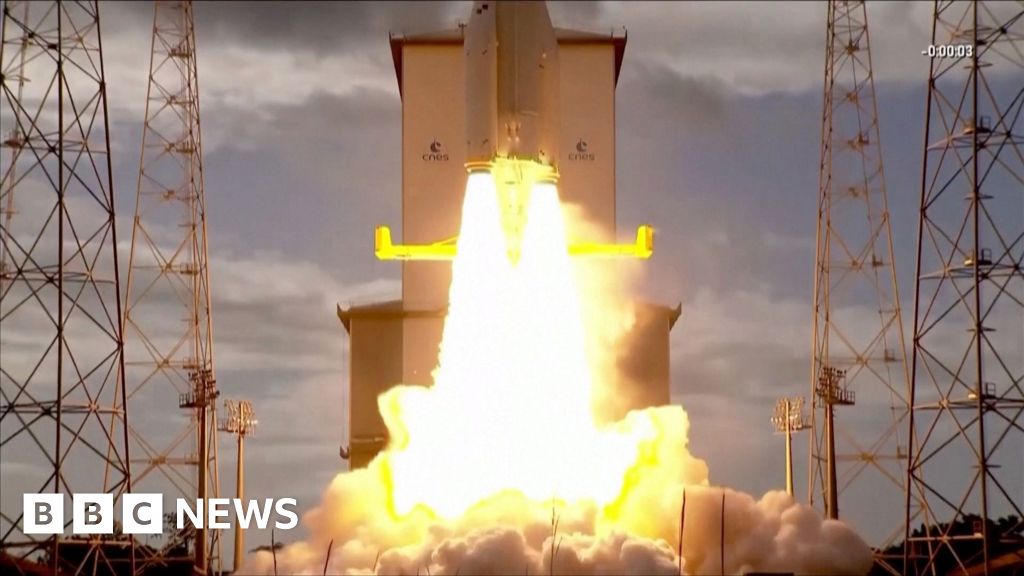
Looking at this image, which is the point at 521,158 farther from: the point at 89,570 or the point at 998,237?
the point at 89,570

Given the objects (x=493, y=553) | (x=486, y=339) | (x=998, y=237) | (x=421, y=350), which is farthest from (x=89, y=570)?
(x=998, y=237)

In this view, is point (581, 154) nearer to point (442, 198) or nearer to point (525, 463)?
point (442, 198)

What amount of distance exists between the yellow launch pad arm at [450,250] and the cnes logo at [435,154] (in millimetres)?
9101

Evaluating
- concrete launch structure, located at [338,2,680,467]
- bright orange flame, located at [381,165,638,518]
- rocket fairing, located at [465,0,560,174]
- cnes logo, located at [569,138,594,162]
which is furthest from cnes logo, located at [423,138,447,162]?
rocket fairing, located at [465,0,560,174]

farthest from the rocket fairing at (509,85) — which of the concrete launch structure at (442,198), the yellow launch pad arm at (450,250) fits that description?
Answer: the concrete launch structure at (442,198)

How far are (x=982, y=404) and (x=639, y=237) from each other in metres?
8.99

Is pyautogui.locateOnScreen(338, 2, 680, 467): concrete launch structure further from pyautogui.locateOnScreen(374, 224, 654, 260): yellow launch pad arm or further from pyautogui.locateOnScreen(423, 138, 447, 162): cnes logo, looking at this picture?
pyautogui.locateOnScreen(374, 224, 654, 260): yellow launch pad arm

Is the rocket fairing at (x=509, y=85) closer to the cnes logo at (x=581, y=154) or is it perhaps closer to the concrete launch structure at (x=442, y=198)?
the concrete launch structure at (x=442, y=198)

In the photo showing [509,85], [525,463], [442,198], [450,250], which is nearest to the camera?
[509,85]

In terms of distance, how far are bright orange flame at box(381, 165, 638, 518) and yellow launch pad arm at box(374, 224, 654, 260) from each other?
2.49 metres

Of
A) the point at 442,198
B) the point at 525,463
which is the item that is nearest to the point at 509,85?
the point at 525,463

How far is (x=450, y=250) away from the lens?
1855 inches

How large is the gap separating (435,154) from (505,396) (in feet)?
48.0

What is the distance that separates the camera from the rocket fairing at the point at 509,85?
41.0 metres
